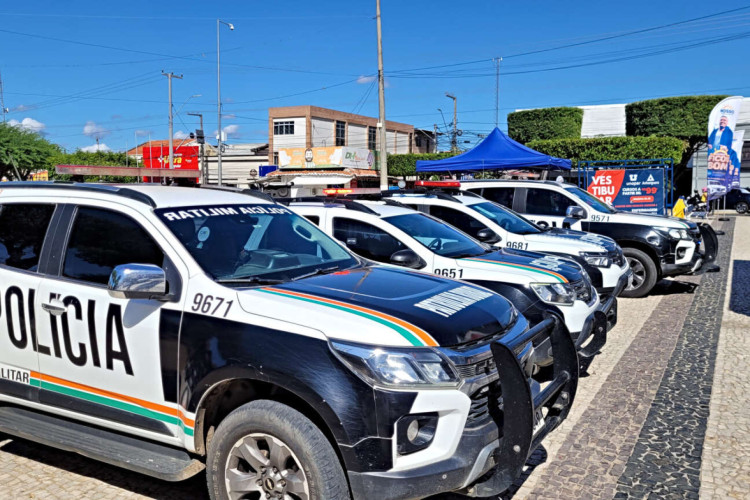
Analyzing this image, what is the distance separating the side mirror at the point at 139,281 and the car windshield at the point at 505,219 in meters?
5.87

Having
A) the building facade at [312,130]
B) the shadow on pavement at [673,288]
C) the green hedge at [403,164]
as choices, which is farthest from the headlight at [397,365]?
the building facade at [312,130]

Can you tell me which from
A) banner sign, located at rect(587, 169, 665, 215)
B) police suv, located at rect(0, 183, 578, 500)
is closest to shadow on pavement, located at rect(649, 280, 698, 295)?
banner sign, located at rect(587, 169, 665, 215)

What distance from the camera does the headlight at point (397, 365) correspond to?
2.65 metres

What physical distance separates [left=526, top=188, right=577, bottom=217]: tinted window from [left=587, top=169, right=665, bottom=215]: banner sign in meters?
5.64

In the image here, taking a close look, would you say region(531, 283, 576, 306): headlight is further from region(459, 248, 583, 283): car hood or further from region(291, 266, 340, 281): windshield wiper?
region(291, 266, 340, 281): windshield wiper

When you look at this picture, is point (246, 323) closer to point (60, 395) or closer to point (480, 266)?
point (60, 395)

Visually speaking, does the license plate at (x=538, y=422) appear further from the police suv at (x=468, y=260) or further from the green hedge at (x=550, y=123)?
the green hedge at (x=550, y=123)

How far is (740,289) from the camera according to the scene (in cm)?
1040

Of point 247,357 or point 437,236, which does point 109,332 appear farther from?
point 437,236

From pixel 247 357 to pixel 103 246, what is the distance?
1293 mm

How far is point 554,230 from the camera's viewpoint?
9.03 metres

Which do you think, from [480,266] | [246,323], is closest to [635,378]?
[480,266]

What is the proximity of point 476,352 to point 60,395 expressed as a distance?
7.58 feet

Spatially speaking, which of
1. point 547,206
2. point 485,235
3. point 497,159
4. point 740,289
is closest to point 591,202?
point 547,206
